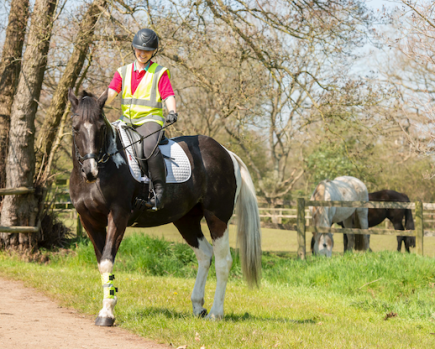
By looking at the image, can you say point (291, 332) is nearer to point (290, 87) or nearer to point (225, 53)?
point (290, 87)

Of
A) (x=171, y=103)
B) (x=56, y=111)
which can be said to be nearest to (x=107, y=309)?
(x=171, y=103)

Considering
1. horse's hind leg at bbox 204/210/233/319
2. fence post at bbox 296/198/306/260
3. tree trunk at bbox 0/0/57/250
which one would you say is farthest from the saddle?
fence post at bbox 296/198/306/260

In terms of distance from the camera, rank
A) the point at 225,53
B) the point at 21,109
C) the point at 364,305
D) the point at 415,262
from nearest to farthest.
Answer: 1. the point at 364,305
2. the point at 415,262
3. the point at 21,109
4. the point at 225,53

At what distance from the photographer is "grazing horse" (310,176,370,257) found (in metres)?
11.2

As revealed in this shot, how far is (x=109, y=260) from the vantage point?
4.30m

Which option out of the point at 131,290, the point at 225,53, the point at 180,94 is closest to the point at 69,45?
the point at 225,53

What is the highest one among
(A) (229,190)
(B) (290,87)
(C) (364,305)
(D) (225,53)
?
(D) (225,53)

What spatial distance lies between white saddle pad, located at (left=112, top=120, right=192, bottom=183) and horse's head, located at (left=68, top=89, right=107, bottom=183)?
0.40 metres

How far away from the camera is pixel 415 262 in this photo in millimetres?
8023

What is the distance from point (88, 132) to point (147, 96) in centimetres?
91

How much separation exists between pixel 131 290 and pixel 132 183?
8.22ft

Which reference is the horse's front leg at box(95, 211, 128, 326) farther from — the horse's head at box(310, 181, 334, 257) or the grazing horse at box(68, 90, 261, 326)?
the horse's head at box(310, 181, 334, 257)

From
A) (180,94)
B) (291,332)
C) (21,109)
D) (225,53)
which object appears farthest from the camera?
(180,94)

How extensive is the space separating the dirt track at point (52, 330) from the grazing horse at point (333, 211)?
286 inches
